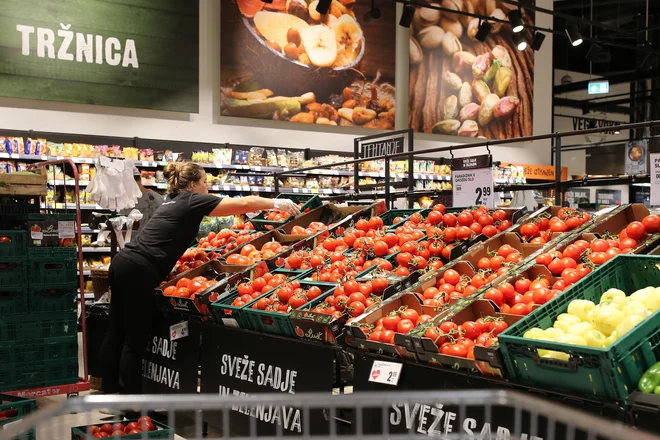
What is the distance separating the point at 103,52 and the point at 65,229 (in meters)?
5.38

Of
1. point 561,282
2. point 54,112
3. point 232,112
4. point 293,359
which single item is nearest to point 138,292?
point 293,359

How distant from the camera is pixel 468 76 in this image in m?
13.0

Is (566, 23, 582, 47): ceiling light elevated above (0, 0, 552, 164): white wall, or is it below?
above

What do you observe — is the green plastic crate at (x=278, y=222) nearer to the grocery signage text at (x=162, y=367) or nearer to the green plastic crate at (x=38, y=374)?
the grocery signage text at (x=162, y=367)

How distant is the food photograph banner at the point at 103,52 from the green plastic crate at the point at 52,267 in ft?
15.9

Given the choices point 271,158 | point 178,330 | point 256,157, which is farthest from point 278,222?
point 271,158

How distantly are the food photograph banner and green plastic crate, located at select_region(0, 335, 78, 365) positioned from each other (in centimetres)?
513

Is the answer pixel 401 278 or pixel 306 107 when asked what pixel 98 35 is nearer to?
pixel 306 107

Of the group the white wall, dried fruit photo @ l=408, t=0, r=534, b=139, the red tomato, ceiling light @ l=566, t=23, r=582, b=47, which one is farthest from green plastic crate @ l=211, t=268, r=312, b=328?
ceiling light @ l=566, t=23, r=582, b=47

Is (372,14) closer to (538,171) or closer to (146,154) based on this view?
(146,154)

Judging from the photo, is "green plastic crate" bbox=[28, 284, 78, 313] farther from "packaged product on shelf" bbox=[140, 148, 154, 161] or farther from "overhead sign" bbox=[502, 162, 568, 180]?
"overhead sign" bbox=[502, 162, 568, 180]

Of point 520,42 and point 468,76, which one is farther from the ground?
point 520,42

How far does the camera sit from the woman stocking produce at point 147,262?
4367mm

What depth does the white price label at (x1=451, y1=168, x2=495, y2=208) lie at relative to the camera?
14.5 ft
